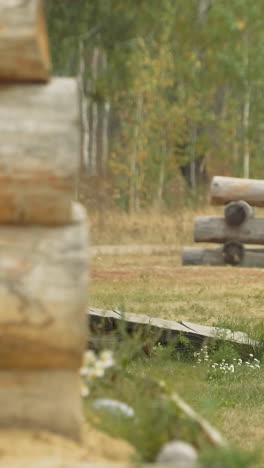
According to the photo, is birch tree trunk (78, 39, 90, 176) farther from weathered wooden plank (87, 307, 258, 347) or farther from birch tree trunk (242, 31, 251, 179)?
weathered wooden plank (87, 307, 258, 347)

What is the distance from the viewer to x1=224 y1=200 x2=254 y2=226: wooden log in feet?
49.9

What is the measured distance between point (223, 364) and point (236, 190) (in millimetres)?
7294

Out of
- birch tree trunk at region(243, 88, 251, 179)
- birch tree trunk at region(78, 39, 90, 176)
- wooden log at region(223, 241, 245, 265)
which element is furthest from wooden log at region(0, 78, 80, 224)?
birch tree trunk at region(78, 39, 90, 176)

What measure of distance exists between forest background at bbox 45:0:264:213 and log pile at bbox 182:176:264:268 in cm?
739

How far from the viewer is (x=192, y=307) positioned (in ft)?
34.9

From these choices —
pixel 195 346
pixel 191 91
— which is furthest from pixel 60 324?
pixel 191 91

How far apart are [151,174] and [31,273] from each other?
20745 millimetres

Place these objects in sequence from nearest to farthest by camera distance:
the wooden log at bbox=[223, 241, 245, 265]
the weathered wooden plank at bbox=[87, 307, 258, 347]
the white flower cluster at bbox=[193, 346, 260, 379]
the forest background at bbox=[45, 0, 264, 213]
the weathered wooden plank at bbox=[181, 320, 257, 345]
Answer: the white flower cluster at bbox=[193, 346, 260, 379] < the weathered wooden plank at bbox=[87, 307, 258, 347] < the weathered wooden plank at bbox=[181, 320, 257, 345] < the wooden log at bbox=[223, 241, 245, 265] < the forest background at bbox=[45, 0, 264, 213]

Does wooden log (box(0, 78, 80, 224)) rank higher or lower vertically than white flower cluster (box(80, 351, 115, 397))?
higher

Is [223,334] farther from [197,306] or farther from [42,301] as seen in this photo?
[42,301]

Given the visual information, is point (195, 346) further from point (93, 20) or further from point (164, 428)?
point (93, 20)

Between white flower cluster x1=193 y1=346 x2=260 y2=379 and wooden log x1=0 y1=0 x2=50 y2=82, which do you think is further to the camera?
white flower cluster x1=193 y1=346 x2=260 y2=379

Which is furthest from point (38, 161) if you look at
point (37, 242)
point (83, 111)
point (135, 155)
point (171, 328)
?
point (83, 111)

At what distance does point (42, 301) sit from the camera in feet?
12.2
